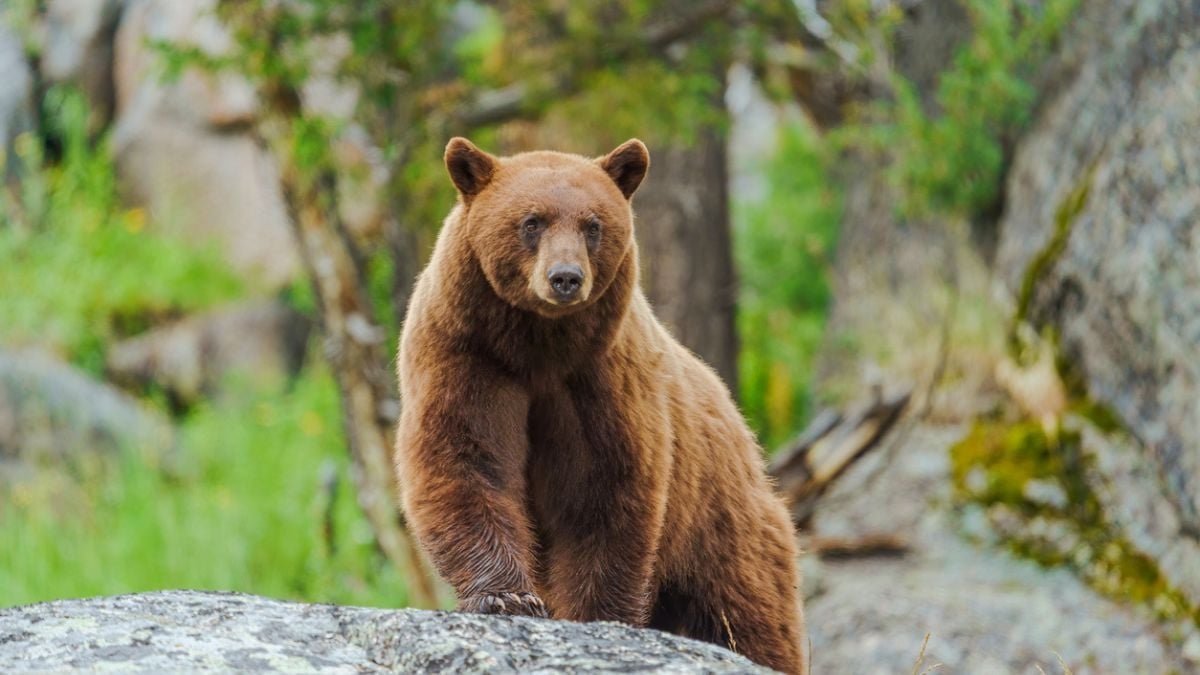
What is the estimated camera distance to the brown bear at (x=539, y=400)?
12.8ft

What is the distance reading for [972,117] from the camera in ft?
26.7

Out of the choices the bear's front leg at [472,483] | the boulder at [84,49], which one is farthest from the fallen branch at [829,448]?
the boulder at [84,49]

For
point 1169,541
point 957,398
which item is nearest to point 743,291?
point 957,398

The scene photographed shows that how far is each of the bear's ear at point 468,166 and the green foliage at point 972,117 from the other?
3946mm

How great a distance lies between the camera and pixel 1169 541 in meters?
6.86

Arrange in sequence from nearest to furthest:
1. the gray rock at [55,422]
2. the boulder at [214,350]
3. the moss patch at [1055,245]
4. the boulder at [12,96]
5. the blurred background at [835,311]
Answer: the blurred background at [835,311] < the moss patch at [1055,245] < the gray rock at [55,422] < the boulder at [214,350] < the boulder at [12,96]

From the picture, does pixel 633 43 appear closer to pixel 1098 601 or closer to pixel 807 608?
pixel 807 608

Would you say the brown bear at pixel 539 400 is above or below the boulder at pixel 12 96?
below

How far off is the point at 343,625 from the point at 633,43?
19.2ft

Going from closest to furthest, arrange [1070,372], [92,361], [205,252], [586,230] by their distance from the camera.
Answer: [586,230] → [1070,372] → [92,361] → [205,252]

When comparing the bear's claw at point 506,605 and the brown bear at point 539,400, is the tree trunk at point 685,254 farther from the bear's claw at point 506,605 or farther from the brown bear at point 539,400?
the bear's claw at point 506,605

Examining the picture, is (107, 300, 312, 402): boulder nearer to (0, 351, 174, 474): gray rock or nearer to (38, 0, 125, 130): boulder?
(0, 351, 174, 474): gray rock

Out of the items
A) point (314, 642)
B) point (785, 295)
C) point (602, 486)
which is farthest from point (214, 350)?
point (314, 642)

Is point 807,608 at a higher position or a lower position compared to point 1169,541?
lower
